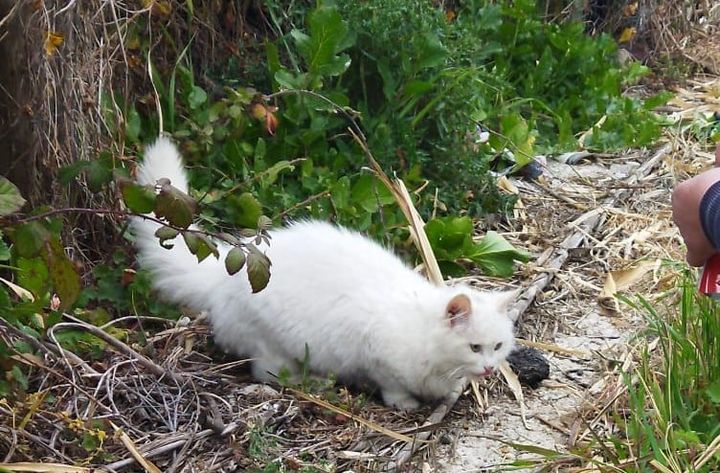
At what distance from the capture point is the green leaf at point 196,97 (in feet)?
12.8

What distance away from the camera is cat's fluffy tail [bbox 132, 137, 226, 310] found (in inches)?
127

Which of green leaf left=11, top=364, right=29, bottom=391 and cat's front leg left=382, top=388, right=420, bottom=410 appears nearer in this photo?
green leaf left=11, top=364, right=29, bottom=391

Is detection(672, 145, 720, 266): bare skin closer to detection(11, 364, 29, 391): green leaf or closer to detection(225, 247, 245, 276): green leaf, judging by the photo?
detection(225, 247, 245, 276): green leaf

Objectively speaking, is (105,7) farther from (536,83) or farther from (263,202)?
(536,83)

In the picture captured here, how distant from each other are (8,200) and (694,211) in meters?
1.44

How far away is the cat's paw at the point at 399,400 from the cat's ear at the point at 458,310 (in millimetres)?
276

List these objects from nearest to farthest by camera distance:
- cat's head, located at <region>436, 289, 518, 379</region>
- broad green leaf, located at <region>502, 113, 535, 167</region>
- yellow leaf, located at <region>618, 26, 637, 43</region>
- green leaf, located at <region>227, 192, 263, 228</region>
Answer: cat's head, located at <region>436, 289, 518, 379</region> < green leaf, located at <region>227, 192, 263, 228</region> < broad green leaf, located at <region>502, 113, 535, 167</region> < yellow leaf, located at <region>618, 26, 637, 43</region>

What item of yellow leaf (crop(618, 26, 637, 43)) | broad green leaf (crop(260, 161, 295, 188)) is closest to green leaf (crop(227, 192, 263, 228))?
broad green leaf (crop(260, 161, 295, 188))

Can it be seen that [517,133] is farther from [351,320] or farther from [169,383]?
[169,383]

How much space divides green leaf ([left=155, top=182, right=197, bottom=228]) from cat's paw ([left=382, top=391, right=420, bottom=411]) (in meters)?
0.97

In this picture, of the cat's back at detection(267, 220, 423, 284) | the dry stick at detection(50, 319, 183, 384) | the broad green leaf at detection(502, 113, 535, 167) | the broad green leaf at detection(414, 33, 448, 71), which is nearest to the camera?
the dry stick at detection(50, 319, 183, 384)

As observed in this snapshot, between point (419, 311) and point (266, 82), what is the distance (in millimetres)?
1487

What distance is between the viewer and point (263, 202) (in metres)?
3.79

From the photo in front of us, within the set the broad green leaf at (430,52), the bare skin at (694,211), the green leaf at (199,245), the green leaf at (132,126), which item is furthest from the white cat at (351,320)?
the broad green leaf at (430,52)
